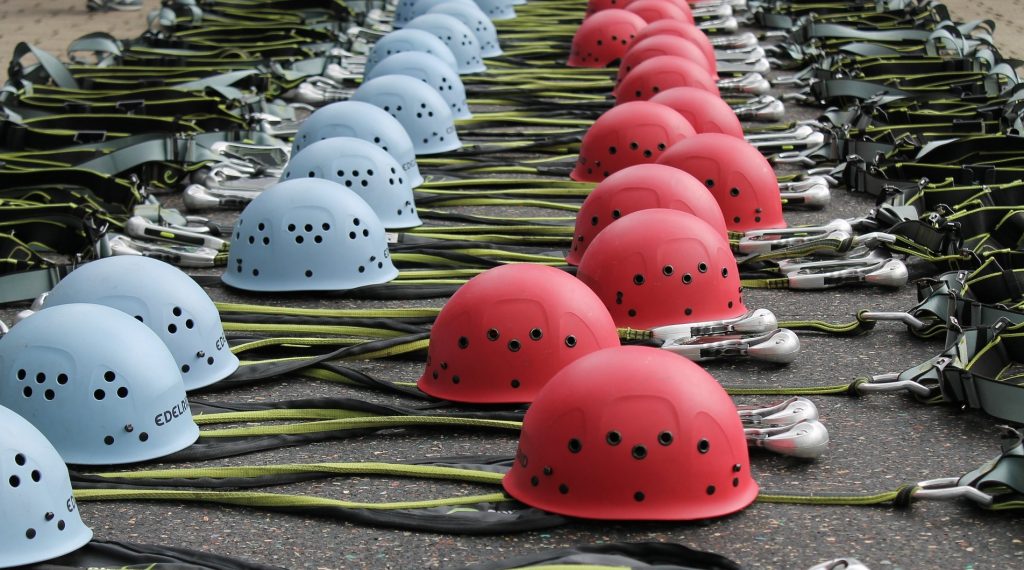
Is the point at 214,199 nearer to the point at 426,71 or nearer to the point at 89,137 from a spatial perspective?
the point at 89,137

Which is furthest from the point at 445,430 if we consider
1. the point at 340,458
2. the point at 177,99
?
the point at 177,99

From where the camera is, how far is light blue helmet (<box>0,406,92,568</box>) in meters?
3.97

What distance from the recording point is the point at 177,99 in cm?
1013

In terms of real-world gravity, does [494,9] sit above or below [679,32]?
above

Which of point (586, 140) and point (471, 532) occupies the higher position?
point (586, 140)

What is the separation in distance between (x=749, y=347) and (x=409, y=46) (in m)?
5.44

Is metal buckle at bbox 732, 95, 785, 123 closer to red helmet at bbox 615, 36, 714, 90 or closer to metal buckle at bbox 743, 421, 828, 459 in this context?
red helmet at bbox 615, 36, 714, 90

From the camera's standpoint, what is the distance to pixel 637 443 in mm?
4254

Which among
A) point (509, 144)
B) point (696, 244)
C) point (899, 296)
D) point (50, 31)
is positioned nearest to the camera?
point (696, 244)

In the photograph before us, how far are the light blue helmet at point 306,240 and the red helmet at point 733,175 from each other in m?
1.59

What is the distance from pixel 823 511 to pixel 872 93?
636cm

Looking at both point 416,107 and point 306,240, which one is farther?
point 416,107

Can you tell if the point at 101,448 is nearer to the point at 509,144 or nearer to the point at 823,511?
the point at 823,511

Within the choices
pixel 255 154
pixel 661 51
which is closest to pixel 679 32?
pixel 661 51
